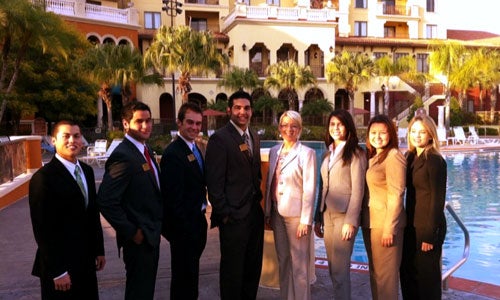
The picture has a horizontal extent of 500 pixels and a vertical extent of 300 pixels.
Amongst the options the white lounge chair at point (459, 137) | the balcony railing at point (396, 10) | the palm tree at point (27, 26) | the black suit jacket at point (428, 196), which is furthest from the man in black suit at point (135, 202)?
the balcony railing at point (396, 10)

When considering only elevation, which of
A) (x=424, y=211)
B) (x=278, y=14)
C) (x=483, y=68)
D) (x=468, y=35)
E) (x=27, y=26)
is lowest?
(x=424, y=211)

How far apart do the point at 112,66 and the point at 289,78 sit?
1249cm

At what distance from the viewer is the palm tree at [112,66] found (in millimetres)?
23984

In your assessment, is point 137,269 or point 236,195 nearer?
point 137,269

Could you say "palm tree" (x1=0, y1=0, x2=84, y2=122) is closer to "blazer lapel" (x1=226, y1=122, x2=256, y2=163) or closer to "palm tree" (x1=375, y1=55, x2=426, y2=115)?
"blazer lapel" (x1=226, y1=122, x2=256, y2=163)

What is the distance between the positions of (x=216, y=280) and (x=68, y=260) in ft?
7.08

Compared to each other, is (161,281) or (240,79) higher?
(240,79)

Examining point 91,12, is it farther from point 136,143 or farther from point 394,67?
point 136,143

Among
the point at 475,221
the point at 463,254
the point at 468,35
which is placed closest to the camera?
the point at 463,254

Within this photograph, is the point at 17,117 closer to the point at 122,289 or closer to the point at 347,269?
the point at 122,289

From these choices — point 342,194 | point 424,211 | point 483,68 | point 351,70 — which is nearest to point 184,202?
point 342,194

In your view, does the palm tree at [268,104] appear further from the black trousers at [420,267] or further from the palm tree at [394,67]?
the black trousers at [420,267]

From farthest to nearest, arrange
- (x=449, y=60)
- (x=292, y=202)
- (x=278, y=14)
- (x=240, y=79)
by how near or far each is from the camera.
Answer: (x=278, y=14)
(x=449, y=60)
(x=240, y=79)
(x=292, y=202)

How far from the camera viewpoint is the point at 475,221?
9.83m
